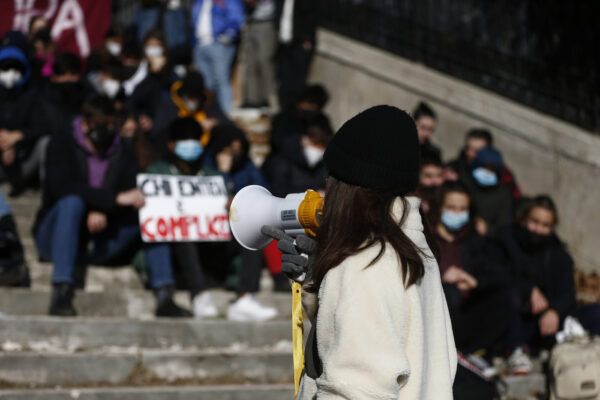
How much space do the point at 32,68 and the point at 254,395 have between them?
455 cm

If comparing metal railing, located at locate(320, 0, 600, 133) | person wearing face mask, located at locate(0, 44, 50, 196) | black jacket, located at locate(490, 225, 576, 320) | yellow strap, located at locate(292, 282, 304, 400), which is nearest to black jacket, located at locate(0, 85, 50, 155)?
person wearing face mask, located at locate(0, 44, 50, 196)

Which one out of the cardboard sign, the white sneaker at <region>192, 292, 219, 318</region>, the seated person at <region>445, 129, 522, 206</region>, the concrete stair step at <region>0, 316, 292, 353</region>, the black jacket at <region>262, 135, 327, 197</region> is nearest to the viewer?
the concrete stair step at <region>0, 316, 292, 353</region>

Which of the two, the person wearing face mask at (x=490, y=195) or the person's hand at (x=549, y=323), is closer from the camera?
the person's hand at (x=549, y=323)

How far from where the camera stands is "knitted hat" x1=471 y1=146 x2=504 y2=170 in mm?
9305

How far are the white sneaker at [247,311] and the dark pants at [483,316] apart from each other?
1488 millimetres

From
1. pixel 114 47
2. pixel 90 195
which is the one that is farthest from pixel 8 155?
pixel 114 47

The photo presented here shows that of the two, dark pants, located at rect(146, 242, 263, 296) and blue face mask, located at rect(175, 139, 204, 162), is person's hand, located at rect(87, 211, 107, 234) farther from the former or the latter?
blue face mask, located at rect(175, 139, 204, 162)

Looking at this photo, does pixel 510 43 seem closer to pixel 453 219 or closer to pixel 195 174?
pixel 453 219

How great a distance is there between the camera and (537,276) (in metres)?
8.12

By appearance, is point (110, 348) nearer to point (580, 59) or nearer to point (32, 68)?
point (32, 68)

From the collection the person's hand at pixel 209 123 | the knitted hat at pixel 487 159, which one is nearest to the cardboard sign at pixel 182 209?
the person's hand at pixel 209 123

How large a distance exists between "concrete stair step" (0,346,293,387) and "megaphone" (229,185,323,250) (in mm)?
3192

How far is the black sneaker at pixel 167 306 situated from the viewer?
7148 mm

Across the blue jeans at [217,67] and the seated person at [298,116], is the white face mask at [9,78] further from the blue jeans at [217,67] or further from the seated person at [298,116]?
the blue jeans at [217,67]
